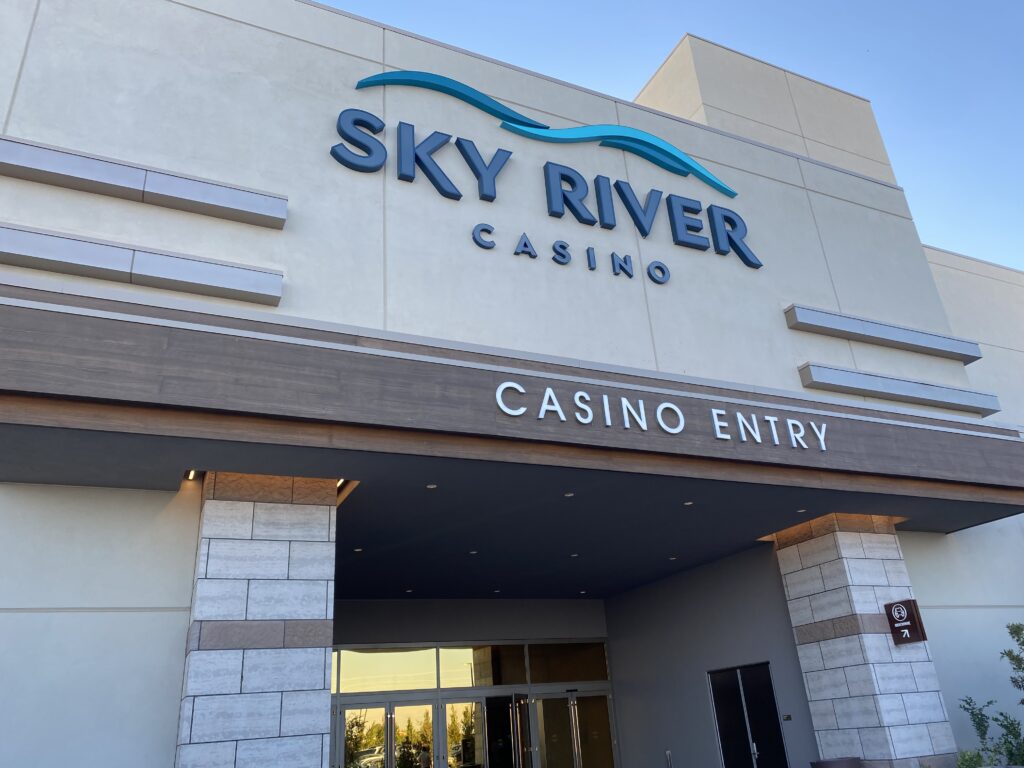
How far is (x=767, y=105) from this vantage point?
591 inches

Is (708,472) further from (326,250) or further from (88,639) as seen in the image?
(88,639)

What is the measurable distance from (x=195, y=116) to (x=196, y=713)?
19.9ft

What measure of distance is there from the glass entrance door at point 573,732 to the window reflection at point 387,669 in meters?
2.55

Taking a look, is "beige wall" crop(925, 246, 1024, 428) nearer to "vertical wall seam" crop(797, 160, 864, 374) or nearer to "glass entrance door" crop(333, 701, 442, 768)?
"vertical wall seam" crop(797, 160, 864, 374)

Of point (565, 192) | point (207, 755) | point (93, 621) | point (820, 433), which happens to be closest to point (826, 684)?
point (820, 433)

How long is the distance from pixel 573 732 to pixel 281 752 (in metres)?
10.6

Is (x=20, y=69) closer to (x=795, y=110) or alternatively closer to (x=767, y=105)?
(x=767, y=105)

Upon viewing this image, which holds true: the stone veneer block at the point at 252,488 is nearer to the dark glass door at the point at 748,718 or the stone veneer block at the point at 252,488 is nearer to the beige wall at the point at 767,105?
the dark glass door at the point at 748,718

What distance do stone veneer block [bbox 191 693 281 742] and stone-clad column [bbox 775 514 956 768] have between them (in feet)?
25.3

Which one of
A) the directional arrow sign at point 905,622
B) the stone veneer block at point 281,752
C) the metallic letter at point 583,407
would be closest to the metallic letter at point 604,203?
the metallic letter at point 583,407

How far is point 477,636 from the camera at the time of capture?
15.9 metres

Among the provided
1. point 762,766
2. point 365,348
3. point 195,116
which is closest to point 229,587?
point 365,348

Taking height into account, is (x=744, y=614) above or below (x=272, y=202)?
below

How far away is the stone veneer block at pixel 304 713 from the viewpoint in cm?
721
